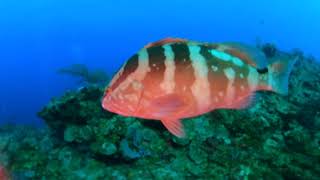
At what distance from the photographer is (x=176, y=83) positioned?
209cm

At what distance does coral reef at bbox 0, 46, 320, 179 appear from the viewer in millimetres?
4156

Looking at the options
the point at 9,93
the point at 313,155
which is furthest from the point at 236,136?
the point at 9,93

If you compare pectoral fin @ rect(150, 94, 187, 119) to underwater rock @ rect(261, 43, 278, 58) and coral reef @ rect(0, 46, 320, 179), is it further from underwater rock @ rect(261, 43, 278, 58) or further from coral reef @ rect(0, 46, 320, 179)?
underwater rock @ rect(261, 43, 278, 58)

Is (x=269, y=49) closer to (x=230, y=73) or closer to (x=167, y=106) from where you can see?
(x=230, y=73)

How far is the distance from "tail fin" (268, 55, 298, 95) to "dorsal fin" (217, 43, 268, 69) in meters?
0.10

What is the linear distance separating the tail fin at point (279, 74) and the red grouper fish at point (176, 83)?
0.71 feet

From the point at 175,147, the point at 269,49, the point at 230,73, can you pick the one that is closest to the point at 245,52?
the point at 230,73

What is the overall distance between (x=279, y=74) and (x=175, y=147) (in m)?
2.11

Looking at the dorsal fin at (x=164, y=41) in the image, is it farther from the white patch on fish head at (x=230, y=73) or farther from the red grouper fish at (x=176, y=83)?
the white patch on fish head at (x=230, y=73)

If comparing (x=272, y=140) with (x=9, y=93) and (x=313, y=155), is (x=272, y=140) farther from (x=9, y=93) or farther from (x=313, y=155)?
(x=9, y=93)

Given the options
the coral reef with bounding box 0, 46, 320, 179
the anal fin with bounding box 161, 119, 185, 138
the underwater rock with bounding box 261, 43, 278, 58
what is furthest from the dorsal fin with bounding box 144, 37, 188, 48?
the underwater rock with bounding box 261, 43, 278, 58

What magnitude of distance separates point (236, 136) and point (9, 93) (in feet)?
68.3

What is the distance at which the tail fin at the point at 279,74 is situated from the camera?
7.83ft

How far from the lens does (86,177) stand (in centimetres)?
427
